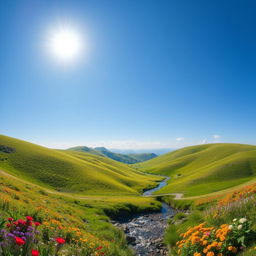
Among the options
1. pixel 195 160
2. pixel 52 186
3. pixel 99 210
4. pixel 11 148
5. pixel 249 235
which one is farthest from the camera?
pixel 195 160

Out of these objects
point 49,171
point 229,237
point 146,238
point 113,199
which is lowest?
point 113,199

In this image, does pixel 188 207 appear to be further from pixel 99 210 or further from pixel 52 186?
pixel 52 186

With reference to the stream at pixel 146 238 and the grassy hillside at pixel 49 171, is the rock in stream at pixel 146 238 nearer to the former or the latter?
the stream at pixel 146 238

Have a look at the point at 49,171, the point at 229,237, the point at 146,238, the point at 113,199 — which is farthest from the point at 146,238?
the point at 49,171

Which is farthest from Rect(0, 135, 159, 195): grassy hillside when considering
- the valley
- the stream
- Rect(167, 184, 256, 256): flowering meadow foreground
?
Rect(167, 184, 256, 256): flowering meadow foreground

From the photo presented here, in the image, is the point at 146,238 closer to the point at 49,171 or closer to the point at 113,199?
the point at 113,199

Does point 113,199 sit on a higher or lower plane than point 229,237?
lower

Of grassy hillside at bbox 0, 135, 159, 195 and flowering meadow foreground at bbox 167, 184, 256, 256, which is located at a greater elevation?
flowering meadow foreground at bbox 167, 184, 256, 256

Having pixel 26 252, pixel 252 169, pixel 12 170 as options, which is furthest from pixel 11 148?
pixel 252 169

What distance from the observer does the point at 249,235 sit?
7.30 meters

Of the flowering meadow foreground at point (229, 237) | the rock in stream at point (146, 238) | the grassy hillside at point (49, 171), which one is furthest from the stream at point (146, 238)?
the grassy hillside at point (49, 171)

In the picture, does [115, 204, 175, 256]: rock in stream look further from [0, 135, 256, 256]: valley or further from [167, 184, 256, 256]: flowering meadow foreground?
[167, 184, 256, 256]: flowering meadow foreground

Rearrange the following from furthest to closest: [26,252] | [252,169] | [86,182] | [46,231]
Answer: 1. [252,169]
2. [86,182]
3. [46,231]
4. [26,252]

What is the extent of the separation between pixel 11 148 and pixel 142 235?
7573 cm
